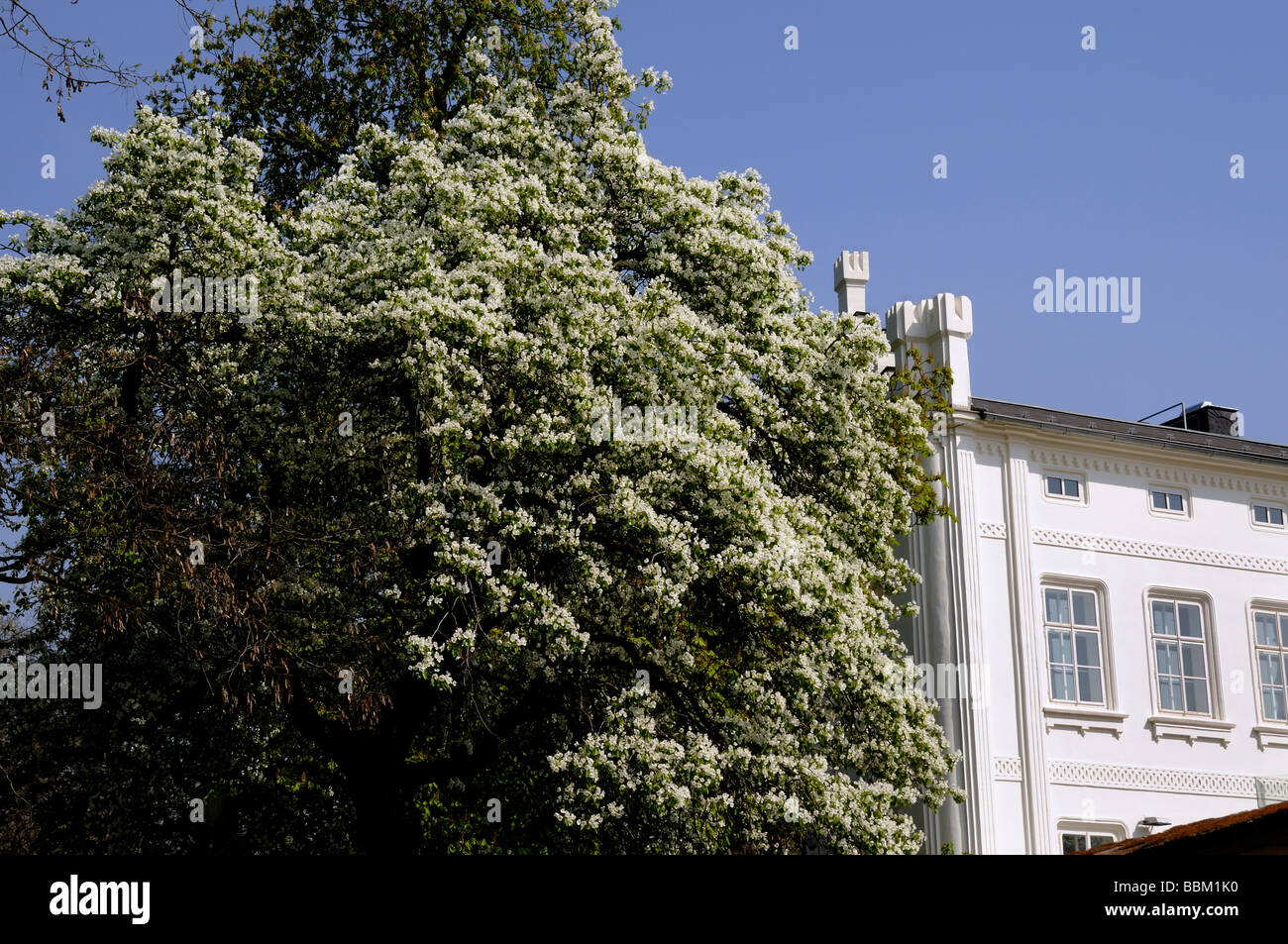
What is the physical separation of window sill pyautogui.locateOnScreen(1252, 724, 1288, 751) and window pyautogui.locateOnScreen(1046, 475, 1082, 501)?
661cm

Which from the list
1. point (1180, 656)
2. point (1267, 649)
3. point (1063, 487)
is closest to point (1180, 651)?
point (1180, 656)

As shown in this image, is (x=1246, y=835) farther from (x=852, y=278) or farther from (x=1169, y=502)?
(x=852, y=278)

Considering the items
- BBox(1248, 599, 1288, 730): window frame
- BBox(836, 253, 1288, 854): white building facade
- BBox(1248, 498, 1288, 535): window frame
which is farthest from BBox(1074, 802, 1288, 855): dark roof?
BBox(1248, 498, 1288, 535): window frame

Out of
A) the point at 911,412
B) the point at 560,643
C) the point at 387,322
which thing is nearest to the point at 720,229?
the point at 911,412

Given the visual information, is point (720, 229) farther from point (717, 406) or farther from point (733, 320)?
point (717, 406)

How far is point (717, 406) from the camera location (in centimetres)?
2039

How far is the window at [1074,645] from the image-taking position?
29.0 m

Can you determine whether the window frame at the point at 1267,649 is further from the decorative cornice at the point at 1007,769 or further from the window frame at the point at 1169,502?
the decorative cornice at the point at 1007,769

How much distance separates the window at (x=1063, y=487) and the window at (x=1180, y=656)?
310cm

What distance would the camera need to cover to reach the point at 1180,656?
30547 mm

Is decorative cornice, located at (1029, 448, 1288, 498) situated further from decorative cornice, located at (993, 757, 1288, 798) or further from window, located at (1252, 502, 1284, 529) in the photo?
decorative cornice, located at (993, 757, 1288, 798)

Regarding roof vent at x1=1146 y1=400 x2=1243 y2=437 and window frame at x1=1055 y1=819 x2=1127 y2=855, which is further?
roof vent at x1=1146 y1=400 x2=1243 y2=437

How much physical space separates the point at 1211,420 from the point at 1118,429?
16.9ft

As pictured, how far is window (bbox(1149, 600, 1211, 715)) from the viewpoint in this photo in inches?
1184
